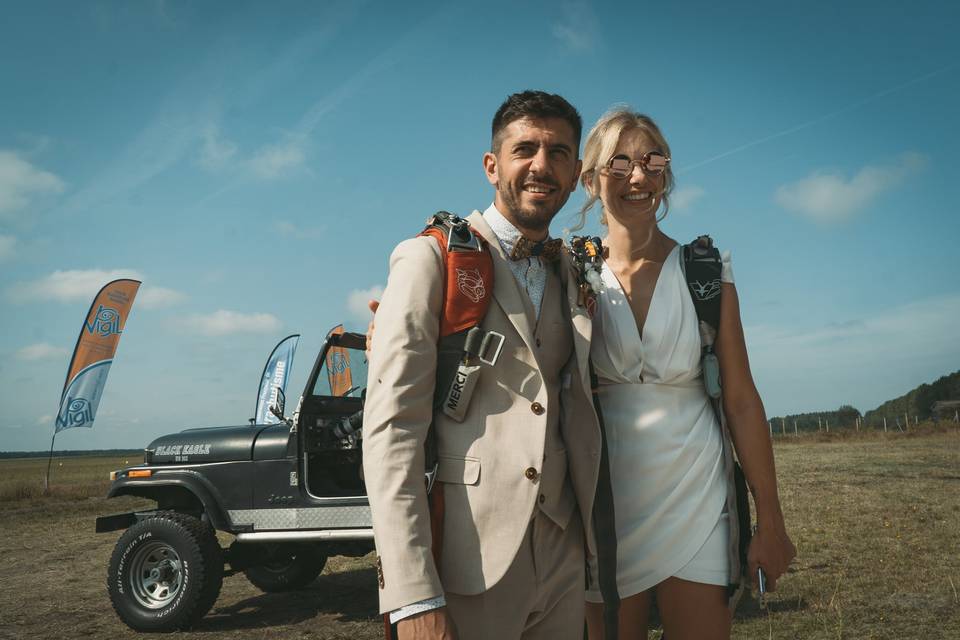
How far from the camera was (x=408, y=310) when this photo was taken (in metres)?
1.75

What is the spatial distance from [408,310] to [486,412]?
14.0 inches

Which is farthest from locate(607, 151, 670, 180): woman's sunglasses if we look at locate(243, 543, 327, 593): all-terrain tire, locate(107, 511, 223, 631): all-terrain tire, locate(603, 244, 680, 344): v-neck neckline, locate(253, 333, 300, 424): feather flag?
locate(253, 333, 300, 424): feather flag

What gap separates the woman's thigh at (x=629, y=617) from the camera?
2271 mm

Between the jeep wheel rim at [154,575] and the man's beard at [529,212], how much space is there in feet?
16.5

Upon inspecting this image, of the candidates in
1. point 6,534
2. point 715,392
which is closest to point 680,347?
point 715,392

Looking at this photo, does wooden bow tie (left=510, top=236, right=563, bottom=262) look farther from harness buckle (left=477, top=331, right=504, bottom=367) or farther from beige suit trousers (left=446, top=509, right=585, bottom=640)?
beige suit trousers (left=446, top=509, right=585, bottom=640)

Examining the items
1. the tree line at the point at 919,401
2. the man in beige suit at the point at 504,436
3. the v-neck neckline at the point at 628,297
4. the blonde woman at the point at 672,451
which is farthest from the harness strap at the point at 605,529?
the tree line at the point at 919,401

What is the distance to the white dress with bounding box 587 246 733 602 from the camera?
2.19 metres

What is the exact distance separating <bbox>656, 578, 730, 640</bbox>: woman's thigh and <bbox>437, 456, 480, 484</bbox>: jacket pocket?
35.0 inches

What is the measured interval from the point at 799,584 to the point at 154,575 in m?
5.57

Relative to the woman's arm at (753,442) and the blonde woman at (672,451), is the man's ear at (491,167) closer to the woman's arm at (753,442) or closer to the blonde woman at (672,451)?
the blonde woman at (672,451)

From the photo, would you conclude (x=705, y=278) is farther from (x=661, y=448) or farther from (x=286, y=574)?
(x=286, y=574)

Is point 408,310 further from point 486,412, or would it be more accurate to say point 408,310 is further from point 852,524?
point 852,524

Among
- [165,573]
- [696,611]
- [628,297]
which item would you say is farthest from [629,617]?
[165,573]
